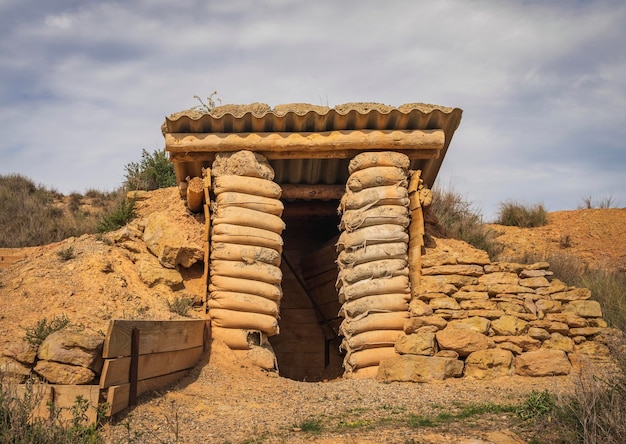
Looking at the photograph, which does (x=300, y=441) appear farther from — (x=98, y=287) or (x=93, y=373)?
(x=98, y=287)

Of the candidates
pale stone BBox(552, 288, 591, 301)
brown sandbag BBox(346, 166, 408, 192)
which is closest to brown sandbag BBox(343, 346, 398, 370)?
brown sandbag BBox(346, 166, 408, 192)

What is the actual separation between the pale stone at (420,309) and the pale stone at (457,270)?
0.49m

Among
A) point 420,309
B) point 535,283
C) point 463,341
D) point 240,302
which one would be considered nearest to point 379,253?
point 420,309

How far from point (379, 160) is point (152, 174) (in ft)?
23.6

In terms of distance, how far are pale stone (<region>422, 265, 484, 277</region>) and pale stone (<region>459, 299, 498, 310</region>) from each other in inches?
15.3

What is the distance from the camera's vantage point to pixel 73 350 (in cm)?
501

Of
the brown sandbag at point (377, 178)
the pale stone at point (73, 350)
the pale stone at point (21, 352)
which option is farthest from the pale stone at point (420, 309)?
the pale stone at point (21, 352)

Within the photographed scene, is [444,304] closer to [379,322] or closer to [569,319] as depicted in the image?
[379,322]

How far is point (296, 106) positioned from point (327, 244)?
262 centimetres

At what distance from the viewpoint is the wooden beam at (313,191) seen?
9109 millimetres

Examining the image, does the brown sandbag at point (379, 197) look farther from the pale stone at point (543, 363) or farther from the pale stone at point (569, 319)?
the pale stone at point (543, 363)

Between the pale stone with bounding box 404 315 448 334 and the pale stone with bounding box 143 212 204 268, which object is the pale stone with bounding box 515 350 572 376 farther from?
the pale stone with bounding box 143 212 204 268

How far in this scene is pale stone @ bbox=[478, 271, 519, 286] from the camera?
789 cm

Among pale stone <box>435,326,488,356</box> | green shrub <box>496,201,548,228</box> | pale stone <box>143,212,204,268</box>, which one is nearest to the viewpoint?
pale stone <box>435,326,488,356</box>
